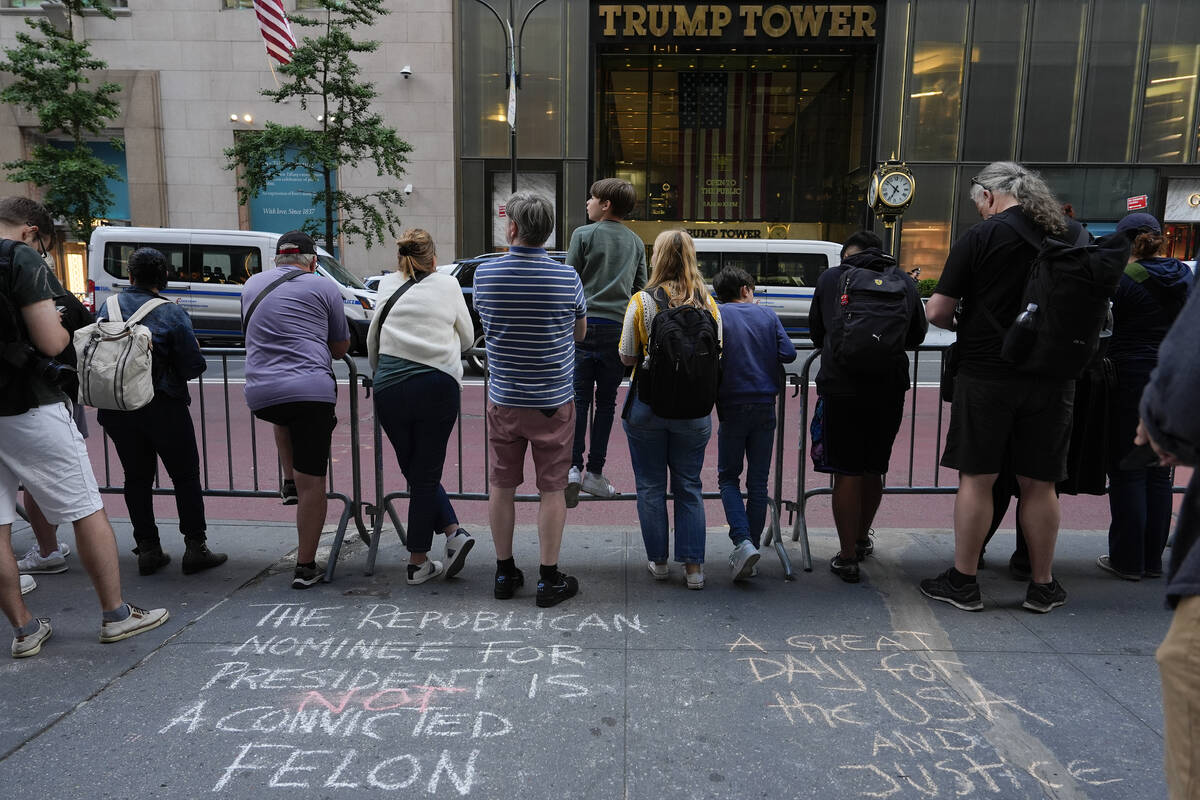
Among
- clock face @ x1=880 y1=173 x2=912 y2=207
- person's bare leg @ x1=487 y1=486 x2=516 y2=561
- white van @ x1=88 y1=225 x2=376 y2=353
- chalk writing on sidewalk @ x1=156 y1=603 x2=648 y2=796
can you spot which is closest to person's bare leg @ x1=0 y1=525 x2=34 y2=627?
chalk writing on sidewalk @ x1=156 y1=603 x2=648 y2=796

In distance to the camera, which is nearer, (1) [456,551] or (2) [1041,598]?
(2) [1041,598]

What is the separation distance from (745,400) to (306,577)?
8.43ft

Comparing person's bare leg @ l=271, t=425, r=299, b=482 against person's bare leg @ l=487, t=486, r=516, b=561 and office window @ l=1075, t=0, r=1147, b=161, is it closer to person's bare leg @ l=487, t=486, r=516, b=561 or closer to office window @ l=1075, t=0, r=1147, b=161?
person's bare leg @ l=487, t=486, r=516, b=561

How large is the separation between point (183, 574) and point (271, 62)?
2319 centimetres

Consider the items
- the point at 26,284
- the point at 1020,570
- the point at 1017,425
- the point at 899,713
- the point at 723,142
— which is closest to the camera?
the point at 899,713

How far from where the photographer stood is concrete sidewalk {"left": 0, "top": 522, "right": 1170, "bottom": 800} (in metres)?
2.72

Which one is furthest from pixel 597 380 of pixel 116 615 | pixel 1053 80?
pixel 1053 80

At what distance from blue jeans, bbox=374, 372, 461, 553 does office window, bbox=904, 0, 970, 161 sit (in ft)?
75.1

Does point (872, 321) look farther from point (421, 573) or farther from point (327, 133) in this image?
point (327, 133)

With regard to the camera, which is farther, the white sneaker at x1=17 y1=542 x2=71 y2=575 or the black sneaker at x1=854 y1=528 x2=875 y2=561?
the black sneaker at x1=854 y1=528 x2=875 y2=561

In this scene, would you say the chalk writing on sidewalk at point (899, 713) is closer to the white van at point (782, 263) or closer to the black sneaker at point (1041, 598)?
the black sneaker at point (1041, 598)

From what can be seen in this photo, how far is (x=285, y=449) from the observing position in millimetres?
4562

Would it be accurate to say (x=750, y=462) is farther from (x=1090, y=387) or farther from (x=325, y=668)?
(x=325, y=668)

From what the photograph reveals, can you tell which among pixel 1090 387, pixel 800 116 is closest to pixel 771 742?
pixel 1090 387
